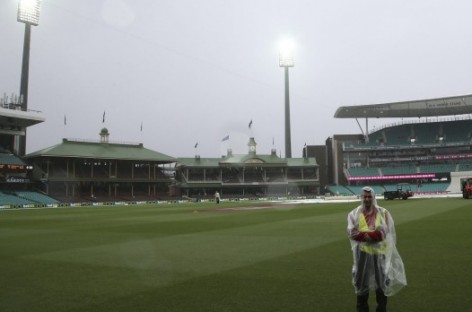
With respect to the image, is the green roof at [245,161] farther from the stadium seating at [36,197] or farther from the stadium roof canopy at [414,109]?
the stadium seating at [36,197]

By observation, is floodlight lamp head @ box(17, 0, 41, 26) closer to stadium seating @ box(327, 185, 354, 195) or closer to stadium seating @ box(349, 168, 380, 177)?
stadium seating @ box(327, 185, 354, 195)

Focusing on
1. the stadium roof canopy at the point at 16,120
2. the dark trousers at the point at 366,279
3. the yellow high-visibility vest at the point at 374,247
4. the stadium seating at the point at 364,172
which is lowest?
the dark trousers at the point at 366,279

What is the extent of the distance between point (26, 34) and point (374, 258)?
285 ft

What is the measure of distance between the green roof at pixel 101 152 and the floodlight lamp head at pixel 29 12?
22675 millimetres

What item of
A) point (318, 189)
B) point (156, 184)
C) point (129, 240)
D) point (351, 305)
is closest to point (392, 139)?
point (318, 189)

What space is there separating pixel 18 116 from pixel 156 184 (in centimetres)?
2978

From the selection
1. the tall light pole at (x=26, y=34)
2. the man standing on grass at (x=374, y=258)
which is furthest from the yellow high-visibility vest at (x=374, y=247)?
the tall light pole at (x=26, y=34)

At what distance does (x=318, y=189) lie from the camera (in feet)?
340

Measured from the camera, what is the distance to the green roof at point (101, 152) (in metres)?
77.4

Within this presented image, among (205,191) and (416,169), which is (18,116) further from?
(416,169)

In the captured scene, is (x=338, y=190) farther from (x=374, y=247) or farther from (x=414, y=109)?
(x=374, y=247)

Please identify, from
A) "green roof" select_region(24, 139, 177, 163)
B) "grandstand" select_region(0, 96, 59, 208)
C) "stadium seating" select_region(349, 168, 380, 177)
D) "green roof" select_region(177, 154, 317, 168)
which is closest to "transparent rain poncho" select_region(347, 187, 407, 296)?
"grandstand" select_region(0, 96, 59, 208)

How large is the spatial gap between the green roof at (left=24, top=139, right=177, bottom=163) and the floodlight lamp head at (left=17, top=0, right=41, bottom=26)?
74.4ft

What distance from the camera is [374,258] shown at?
6.79 metres
